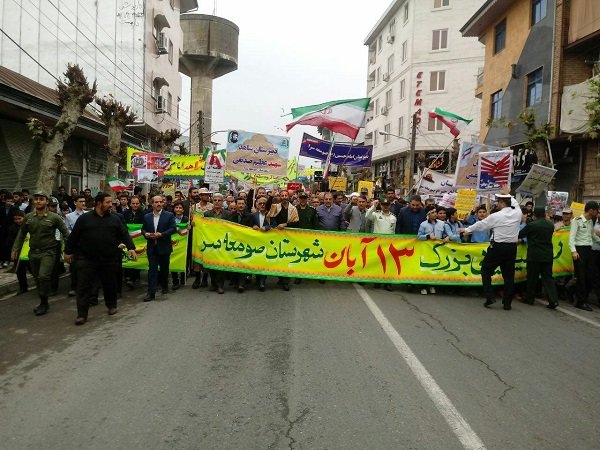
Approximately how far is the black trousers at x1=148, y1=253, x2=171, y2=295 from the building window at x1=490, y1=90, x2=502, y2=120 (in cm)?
1836

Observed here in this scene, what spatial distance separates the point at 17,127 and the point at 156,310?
13701mm

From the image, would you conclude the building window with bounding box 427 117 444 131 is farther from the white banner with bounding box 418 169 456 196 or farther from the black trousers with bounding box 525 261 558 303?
the black trousers with bounding box 525 261 558 303

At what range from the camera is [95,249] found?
6.86 metres

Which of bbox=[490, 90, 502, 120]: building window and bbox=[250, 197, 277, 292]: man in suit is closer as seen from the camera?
bbox=[250, 197, 277, 292]: man in suit

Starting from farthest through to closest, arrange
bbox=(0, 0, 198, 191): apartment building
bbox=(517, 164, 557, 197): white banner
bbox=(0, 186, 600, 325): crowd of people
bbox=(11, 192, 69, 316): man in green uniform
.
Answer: bbox=(0, 0, 198, 191): apartment building → bbox=(517, 164, 557, 197): white banner → bbox=(11, 192, 69, 316): man in green uniform → bbox=(0, 186, 600, 325): crowd of people

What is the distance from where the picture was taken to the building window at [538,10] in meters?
18.7

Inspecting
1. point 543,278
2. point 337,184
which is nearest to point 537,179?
point 543,278

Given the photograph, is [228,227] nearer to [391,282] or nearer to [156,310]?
[156,310]

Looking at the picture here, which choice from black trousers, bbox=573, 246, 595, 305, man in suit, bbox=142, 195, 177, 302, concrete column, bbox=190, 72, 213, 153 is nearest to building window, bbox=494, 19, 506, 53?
black trousers, bbox=573, 246, 595, 305

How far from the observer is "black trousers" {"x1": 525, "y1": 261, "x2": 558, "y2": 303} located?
8.23 metres

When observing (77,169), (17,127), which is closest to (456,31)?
(77,169)

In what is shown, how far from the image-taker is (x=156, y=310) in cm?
734

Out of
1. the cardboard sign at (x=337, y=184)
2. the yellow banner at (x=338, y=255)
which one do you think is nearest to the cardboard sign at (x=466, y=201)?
the yellow banner at (x=338, y=255)

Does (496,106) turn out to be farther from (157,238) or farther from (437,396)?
(437,396)
